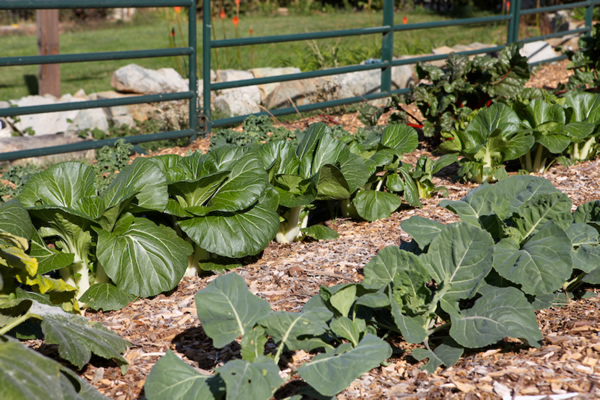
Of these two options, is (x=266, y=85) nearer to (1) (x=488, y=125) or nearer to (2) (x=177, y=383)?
(1) (x=488, y=125)

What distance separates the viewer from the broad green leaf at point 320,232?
3459mm

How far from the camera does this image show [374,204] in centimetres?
368

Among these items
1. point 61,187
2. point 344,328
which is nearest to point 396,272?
point 344,328

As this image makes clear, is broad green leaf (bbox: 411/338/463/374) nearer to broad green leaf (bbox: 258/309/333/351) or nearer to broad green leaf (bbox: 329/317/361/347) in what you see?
broad green leaf (bbox: 329/317/361/347)

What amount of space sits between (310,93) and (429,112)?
2.80 metres

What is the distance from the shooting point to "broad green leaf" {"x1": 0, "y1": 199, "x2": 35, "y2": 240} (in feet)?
8.52

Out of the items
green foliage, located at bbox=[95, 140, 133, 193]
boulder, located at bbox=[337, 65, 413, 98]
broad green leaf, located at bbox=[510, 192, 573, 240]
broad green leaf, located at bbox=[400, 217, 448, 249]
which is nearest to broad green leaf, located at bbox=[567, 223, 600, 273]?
broad green leaf, located at bbox=[510, 192, 573, 240]

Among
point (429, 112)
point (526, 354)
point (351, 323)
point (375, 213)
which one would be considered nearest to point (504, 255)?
point (526, 354)

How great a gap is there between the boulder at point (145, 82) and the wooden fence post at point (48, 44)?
34.9 inches

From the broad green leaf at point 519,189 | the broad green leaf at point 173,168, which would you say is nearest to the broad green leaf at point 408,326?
the broad green leaf at point 519,189

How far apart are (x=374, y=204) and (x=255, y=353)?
183 centimetres

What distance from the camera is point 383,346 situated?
1941 mm

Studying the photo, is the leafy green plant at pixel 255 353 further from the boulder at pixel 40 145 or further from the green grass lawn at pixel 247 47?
the green grass lawn at pixel 247 47

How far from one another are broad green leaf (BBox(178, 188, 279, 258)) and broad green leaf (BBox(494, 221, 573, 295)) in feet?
3.60
